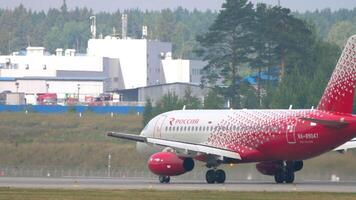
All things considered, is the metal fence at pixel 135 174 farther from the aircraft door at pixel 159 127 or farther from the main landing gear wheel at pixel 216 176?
the main landing gear wheel at pixel 216 176

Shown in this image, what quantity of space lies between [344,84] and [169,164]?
10.2 metres

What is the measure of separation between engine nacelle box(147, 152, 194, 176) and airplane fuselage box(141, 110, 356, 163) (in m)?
2.40

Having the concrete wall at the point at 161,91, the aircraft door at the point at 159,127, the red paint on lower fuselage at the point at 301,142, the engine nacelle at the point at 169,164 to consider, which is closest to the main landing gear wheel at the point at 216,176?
the engine nacelle at the point at 169,164

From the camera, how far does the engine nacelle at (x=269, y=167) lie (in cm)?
7462

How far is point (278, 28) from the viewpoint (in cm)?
14175

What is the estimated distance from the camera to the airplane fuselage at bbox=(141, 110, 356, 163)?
231 feet

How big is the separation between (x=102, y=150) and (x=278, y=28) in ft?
129

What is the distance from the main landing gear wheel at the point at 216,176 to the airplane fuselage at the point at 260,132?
137 centimetres

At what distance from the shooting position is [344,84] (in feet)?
229

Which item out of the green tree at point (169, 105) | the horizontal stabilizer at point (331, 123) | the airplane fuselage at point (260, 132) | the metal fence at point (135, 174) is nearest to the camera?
the horizontal stabilizer at point (331, 123)

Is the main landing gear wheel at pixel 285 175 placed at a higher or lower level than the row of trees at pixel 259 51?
lower

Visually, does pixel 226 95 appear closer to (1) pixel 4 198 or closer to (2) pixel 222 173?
(2) pixel 222 173

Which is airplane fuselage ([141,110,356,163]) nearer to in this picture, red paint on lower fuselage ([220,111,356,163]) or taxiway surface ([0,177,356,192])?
red paint on lower fuselage ([220,111,356,163])

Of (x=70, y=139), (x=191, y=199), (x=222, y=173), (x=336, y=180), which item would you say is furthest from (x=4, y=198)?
(x=70, y=139)
